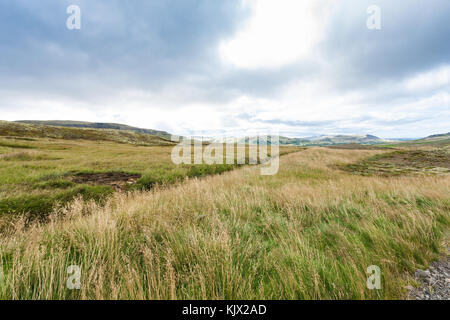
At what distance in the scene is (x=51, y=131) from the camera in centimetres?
6819

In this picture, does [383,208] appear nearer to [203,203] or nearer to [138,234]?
[203,203]

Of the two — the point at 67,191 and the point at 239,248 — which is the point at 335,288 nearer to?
the point at 239,248

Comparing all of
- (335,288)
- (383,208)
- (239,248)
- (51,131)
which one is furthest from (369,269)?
(51,131)

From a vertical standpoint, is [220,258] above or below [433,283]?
above

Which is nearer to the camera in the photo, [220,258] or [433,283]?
[433,283]

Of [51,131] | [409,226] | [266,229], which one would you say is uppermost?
[51,131]

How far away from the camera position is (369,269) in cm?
215

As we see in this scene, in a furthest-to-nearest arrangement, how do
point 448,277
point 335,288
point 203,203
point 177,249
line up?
point 203,203
point 177,249
point 448,277
point 335,288

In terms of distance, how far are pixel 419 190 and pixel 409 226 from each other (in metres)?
4.39
